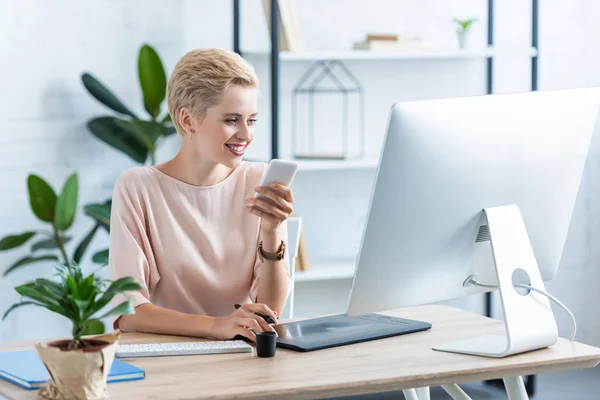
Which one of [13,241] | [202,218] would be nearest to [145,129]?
[13,241]

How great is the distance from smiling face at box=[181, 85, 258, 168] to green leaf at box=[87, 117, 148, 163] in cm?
125

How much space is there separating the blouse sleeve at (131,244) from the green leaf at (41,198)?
3.77ft

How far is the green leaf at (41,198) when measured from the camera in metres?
3.32

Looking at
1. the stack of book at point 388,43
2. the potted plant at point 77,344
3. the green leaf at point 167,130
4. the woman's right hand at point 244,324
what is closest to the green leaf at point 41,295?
the potted plant at point 77,344

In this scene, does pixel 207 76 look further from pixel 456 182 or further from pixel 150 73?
pixel 150 73

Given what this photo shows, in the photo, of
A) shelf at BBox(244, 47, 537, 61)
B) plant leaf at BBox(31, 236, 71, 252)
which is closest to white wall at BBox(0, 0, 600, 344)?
shelf at BBox(244, 47, 537, 61)

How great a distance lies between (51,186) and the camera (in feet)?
11.5

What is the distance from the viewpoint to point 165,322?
208 centimetres

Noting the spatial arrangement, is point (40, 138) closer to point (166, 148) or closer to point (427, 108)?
point (166, 148)

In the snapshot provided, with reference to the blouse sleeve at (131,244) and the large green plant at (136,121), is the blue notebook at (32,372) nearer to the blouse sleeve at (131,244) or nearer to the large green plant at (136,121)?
the blouse sleeve at (131,244)

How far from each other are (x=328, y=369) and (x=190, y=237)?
25.3 inches

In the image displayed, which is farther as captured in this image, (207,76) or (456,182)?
(207,76)

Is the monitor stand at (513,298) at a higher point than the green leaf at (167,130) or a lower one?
lower

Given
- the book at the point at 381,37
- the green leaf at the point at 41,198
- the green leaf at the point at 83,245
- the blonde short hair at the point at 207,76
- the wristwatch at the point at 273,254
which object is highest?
the book at the point at 381,37
